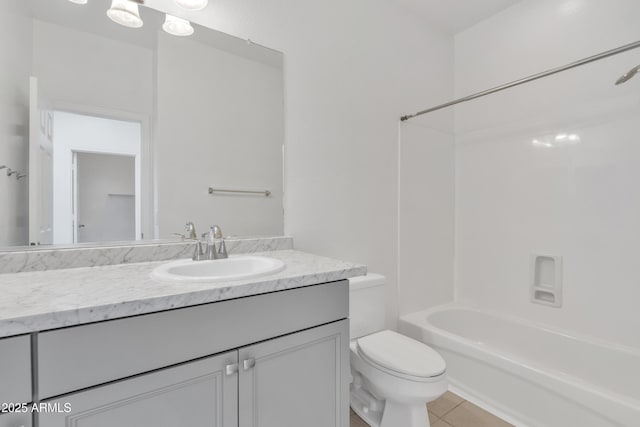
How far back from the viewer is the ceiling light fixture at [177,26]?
127 cm

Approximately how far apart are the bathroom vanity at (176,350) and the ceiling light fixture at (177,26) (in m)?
1.03

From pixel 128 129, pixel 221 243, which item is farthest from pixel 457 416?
pixel 128 129

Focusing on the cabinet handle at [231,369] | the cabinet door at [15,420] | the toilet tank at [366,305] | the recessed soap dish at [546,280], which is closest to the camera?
the cabinet door at [15,420]

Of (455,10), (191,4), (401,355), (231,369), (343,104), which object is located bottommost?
(401,355)

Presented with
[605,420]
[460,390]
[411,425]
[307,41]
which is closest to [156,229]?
[307,41]

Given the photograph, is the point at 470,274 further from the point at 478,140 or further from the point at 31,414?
the point at 31,414

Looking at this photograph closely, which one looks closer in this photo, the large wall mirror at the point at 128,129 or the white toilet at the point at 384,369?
the large wall mirror at the point at 128,129

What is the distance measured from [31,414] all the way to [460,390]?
2.01 metres

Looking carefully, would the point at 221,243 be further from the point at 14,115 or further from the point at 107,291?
the point at 14,115

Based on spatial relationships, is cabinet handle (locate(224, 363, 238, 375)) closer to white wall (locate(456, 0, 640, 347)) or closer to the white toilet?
the white toilet

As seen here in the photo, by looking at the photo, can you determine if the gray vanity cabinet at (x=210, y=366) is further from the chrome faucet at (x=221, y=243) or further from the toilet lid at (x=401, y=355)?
the chrome faucet at (x=221, y=243)

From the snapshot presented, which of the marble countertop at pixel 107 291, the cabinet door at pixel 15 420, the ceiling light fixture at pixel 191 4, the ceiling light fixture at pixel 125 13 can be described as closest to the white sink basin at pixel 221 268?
the marble countertop at pixel 107 291

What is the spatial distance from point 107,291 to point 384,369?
1.12 metres

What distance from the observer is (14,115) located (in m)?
1.01
